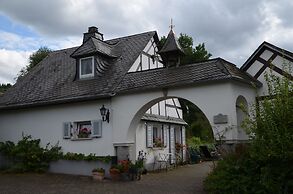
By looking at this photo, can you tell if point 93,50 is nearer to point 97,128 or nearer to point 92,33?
point 97,128

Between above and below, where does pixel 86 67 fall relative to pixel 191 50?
below

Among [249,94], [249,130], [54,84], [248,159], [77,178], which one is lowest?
[77,178]

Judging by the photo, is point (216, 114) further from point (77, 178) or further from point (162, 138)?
point (162, 138)

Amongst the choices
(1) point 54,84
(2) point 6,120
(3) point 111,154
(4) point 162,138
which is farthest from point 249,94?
(2) point 6,120

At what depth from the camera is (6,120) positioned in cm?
1681

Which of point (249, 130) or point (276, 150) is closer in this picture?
point (276, 150)

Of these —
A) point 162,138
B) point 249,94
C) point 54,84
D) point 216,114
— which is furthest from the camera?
point 162,138

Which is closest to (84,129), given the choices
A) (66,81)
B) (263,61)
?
(66,81)

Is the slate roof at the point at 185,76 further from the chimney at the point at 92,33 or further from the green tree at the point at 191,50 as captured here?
the green tree at the point at 191,50

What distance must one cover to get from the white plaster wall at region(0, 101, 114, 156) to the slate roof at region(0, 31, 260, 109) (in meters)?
0.49

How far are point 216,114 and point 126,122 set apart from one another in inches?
142

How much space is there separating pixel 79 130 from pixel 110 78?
2.54 meters

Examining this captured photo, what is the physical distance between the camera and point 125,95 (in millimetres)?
13594

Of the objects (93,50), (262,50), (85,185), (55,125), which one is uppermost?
(93,50)
